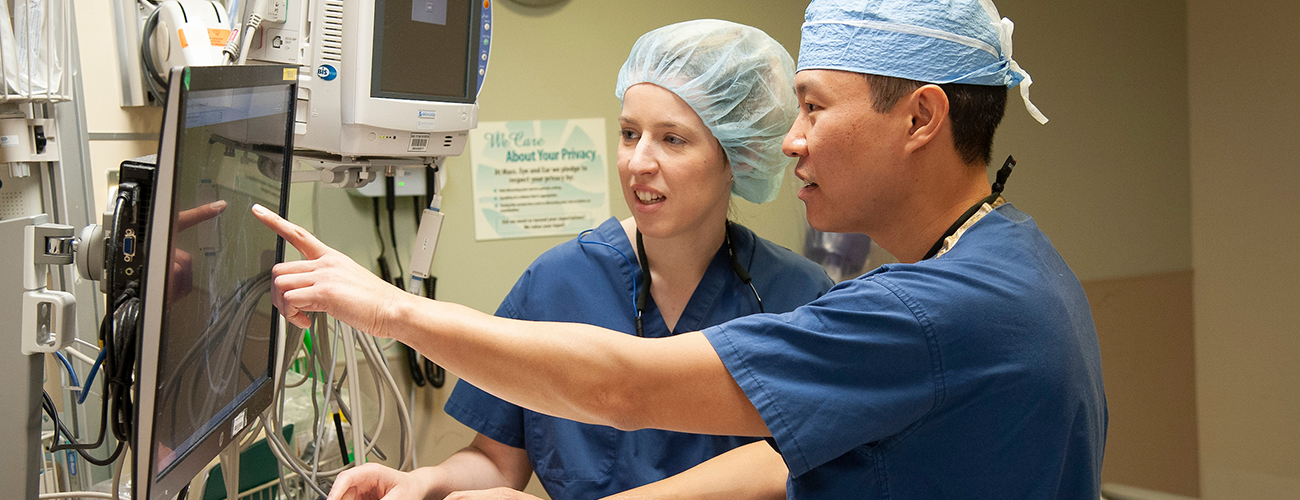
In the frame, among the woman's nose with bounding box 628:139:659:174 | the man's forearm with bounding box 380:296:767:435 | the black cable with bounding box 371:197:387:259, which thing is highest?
the woman's nose with bounding box 628:139:659:174

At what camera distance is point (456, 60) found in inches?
68.0

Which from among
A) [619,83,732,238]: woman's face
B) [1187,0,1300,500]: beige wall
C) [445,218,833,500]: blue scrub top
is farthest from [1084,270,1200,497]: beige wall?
[619,83,732,238]: woman's face

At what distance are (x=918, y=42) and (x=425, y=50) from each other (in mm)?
982

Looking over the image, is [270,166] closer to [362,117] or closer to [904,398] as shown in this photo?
[362,117]

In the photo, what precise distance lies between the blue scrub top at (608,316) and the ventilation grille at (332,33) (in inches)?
20.7

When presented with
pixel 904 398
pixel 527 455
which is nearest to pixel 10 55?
pixel 527 455

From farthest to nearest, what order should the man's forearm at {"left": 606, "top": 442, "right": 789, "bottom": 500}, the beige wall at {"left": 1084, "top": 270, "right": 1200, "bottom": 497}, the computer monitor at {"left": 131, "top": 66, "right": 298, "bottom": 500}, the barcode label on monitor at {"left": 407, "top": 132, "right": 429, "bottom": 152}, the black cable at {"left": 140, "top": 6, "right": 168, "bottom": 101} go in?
1. the beige wall at {"left": 1084, "top": 270, "right": 1200, "bottom": 497}
2. the black cable at {"left": 140, "top": 6, "right": 168, "bottom": 101}
3. the barcode label on monitor at {"left": 407, "top": 132, "right": 429, "bottom": 152}
4. the man's forearm at {"left": 606, "top": 442, "right": 789, "bottom": 500}
5. the computer monitor at {"left": 131, "top": 66, "right": 298, "bottom": 500}

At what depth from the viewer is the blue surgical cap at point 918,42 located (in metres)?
1.07

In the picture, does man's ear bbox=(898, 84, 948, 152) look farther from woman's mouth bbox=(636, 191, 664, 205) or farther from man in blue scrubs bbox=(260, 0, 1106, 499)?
woman's mouth bbox=(636, 191, 664, 205)

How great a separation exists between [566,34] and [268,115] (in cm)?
145

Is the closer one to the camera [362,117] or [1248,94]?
[362,117]

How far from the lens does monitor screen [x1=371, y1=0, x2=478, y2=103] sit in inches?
63.1

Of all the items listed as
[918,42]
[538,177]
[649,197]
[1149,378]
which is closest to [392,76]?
[649,197]

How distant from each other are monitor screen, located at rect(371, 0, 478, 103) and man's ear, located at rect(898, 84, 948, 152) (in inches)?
38.4
